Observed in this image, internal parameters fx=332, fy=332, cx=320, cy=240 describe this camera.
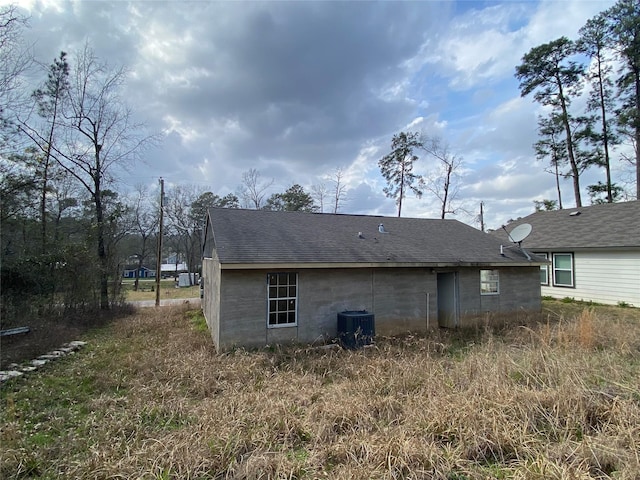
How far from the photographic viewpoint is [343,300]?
31.7 feet

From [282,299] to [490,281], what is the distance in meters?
7.76

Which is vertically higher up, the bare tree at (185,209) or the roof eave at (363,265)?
the bare tree at (185,209)

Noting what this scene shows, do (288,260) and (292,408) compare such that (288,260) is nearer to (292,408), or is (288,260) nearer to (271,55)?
(292,408)

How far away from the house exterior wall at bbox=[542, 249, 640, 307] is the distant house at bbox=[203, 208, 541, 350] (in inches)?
201

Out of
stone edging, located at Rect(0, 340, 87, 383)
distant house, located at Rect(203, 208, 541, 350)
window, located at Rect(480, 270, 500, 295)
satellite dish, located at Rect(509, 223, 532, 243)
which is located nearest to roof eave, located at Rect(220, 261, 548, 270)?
distant house, located at Rect(203, 208, 541, 350)

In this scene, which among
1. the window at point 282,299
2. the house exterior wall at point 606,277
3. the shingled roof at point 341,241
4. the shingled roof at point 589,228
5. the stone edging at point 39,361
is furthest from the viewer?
the shingled roof at point 589,228

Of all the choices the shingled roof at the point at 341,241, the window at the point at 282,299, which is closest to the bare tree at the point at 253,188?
the shingled roof at the point at 341,241

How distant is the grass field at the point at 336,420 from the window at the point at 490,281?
492 cm

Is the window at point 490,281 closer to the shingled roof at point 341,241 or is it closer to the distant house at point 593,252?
the shingled roof at point 341,241

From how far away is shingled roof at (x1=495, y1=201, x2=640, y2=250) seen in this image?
14711 millimetres

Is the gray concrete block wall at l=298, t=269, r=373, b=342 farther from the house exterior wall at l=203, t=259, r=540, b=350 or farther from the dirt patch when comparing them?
the dirt patch

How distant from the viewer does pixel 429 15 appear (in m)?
9.62

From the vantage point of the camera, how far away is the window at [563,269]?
1642 centimetres

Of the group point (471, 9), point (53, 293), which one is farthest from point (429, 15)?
point (53, 293)
